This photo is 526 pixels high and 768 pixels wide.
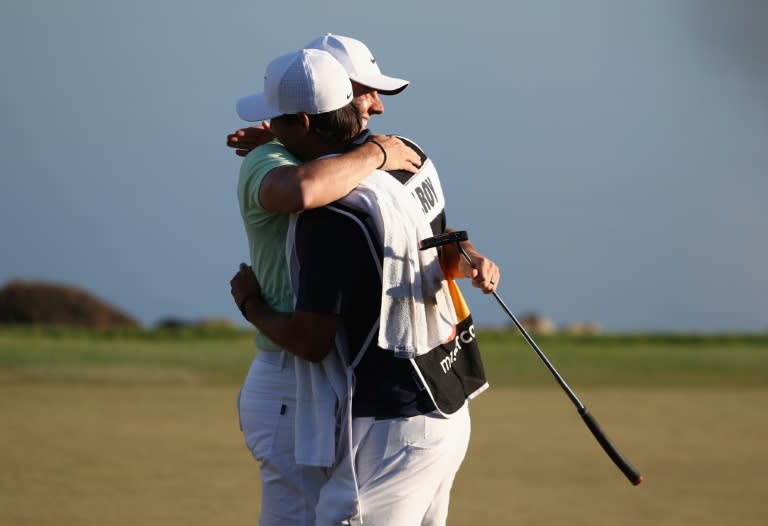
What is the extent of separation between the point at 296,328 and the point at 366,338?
0.17 meters

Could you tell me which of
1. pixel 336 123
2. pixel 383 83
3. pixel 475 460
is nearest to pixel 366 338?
pixel 336 123

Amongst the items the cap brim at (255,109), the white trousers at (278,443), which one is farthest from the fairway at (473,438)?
the cap brim at (255,109)

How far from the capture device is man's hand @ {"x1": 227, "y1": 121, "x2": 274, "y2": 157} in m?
3.46

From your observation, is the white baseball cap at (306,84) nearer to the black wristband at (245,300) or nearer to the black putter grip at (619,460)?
the black wristband at (245,300)

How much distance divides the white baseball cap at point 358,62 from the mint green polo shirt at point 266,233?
0.28 meters

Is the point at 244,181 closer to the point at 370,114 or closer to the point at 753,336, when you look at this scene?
the point at 370,114

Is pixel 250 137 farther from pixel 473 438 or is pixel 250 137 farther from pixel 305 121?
pixel 473 438

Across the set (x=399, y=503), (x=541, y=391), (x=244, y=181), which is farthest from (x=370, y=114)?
(x=541, y=391)

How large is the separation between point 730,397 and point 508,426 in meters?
3.23

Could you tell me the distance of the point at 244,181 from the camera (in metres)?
3.08

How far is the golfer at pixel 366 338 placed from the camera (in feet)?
9.20

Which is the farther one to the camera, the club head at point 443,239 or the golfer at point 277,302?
the golfer at point 277,302

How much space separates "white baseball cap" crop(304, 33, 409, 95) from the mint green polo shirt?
0.91 feet

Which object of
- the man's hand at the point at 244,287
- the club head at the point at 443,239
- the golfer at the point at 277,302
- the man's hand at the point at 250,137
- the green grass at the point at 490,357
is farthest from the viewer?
the green grass at the point at 490,357
